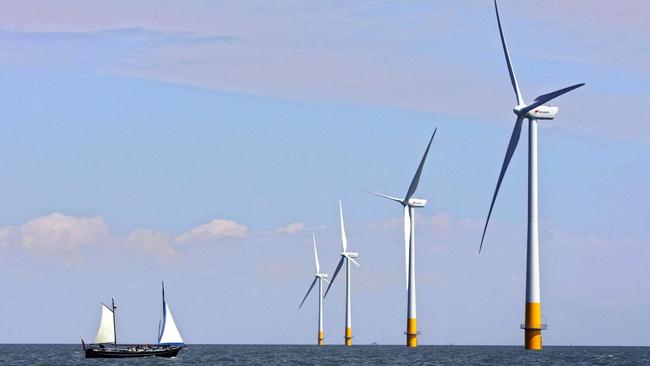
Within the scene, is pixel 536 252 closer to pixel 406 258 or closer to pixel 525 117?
pixel 525 117

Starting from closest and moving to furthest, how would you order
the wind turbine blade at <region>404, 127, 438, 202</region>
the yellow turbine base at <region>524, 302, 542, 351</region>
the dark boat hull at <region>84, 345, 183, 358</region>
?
the yellow turbine base at <region>524, 302, 542, 351</region> → the wind turbine blade at <region>404, 127, 438, 202</region> → the dark boat hull at <region>84, 345, 183, 358</region>

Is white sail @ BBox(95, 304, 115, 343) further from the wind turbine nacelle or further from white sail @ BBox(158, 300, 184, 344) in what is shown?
the wind turbine nacelle

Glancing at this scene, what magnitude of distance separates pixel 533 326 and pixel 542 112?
2274 centimetres

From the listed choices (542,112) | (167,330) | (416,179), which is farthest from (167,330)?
(542,112)

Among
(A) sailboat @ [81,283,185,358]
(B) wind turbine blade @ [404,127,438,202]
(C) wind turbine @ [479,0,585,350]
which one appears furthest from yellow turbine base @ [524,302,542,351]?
(A) sailboat @ [81,283,185,358]

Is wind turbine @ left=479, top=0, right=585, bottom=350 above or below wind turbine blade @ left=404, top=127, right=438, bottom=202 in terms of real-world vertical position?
below

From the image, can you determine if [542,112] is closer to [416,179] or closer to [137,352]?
[416,179]

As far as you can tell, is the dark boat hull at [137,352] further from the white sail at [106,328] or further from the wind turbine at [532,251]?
the wind turbine at [532,251]

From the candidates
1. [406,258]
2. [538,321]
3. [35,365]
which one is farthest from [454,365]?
[35,365]

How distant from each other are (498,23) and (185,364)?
85904mm

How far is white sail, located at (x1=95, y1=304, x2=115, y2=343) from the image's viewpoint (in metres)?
193

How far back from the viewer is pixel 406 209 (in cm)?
19488

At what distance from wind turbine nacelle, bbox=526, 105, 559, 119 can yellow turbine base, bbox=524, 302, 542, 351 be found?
20182mm

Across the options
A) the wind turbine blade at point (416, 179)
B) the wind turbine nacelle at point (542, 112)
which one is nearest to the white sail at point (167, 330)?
the wind turbine blade at point (416, 179)
